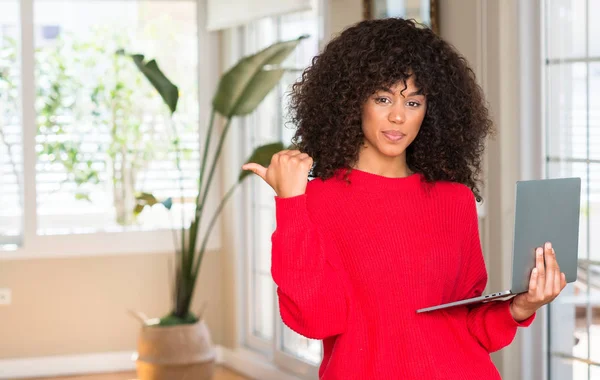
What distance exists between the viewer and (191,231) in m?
4.65

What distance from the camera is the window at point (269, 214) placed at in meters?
4.76

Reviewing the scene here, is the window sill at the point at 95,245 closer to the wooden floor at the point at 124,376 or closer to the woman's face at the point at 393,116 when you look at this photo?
the wooden floor at the point at 124,376

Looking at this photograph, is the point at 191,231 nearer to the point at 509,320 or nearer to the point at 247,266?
the point at 247,266

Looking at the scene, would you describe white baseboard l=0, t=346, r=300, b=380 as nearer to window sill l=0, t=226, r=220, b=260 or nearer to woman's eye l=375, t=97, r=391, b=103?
window sill l=0, t=226, r=220, b=260

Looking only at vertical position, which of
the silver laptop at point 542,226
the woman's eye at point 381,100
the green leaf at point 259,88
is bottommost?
the silver laptop at point 542,226

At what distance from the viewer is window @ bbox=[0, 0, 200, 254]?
17.8 feet

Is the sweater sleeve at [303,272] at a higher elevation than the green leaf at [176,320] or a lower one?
higher

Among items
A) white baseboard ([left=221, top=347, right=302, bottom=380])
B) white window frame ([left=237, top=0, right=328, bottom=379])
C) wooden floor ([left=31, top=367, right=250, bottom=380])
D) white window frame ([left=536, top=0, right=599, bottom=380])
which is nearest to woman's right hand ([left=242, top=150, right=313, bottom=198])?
white window frame ([left=536, top=0, right=599, bottom=380])

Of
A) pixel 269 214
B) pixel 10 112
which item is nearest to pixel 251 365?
pixel 269 214

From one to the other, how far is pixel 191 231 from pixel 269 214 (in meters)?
0.63

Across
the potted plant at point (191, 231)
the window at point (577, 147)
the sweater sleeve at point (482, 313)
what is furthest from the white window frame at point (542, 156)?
the sweater sleeve at point (482, 313)

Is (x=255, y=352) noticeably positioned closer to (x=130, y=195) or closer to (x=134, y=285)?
(x=134, y=285)

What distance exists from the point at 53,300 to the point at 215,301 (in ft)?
3.12

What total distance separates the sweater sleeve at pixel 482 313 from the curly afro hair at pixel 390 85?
122 mm
